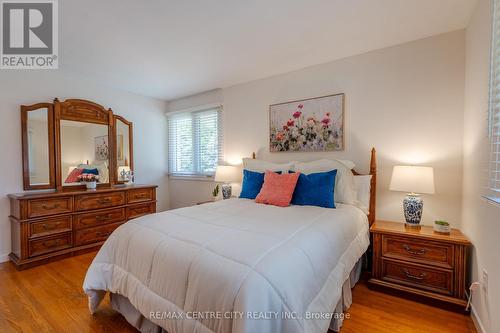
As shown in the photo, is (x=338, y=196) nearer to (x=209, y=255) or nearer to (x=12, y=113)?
(x=209, y=255)

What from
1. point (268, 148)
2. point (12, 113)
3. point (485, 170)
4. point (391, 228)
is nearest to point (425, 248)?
point (391, 228)

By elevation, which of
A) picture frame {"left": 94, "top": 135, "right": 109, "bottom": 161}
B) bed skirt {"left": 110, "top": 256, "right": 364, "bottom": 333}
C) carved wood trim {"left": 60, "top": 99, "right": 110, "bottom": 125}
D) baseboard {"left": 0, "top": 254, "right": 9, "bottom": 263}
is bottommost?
baseboard {"left": 0, "top": 254, "right": 9, "bottom": 263}

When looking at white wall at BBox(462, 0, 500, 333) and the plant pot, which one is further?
the plant pot

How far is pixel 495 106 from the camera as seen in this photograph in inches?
54.4

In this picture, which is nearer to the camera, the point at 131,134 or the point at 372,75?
the point at 372,75

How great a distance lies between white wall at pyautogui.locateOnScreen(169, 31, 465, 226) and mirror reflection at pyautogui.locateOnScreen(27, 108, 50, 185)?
312 centimetres

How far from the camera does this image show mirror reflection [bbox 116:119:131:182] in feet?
12.3

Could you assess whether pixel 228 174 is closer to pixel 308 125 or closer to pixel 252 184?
pixel 252 184

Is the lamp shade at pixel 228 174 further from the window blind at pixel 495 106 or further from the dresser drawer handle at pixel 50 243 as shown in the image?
the window blind at pixel 495 106

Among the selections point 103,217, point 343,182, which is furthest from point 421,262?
point 103,217

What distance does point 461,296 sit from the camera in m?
1.80

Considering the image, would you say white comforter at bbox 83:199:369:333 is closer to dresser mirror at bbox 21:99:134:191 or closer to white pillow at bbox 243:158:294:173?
white pillow at bbox 243:158:294:173

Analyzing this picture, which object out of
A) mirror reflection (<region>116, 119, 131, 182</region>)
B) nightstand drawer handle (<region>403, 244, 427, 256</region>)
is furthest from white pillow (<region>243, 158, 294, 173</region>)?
mirror reflection (<region>116, 119, 131, 182</region>)

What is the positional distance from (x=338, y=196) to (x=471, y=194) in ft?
3.32
